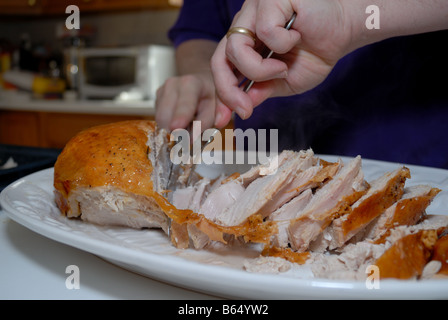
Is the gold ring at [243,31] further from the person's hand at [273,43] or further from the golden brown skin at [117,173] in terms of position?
the golden brown skin at [117,173]

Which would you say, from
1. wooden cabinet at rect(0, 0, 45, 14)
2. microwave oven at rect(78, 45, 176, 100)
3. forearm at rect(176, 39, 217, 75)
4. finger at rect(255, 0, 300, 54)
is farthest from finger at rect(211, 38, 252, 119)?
wooden cabinet at rect(0, 0, 45, 14)

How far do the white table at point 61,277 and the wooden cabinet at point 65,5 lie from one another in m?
3.49

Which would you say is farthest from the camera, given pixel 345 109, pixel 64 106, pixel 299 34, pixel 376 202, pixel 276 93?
pixel 64 106

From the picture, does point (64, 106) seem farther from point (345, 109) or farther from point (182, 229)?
point (182, 229)

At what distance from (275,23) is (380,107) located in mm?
744

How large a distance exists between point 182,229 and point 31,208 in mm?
336

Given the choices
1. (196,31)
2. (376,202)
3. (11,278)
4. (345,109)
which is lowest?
(11,278)

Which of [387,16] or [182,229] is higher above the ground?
[387,16]

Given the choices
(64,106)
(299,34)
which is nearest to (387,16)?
(299,34)

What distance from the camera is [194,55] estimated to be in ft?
5.97

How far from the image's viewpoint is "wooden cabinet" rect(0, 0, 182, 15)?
3.90m

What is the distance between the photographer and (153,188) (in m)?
0.87

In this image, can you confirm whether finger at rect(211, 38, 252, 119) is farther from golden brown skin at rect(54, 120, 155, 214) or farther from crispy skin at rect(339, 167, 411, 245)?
crispy skin at rect(339, 167, 411, 245)

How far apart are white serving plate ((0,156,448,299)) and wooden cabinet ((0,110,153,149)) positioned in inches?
95.1
